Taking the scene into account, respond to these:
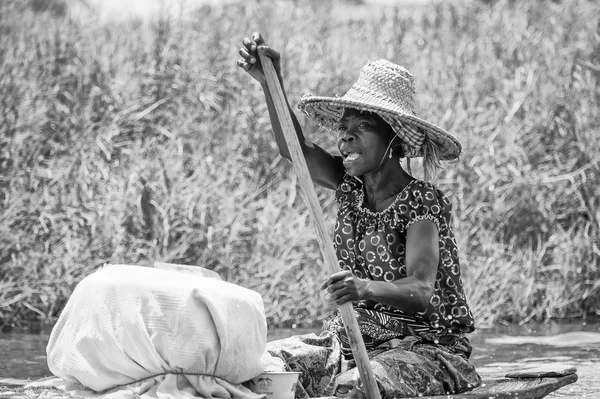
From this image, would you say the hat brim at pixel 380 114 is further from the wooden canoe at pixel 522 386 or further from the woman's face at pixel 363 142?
the wooden canoe at pixel 522 386

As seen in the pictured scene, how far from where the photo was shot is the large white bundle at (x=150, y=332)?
10.2 ft

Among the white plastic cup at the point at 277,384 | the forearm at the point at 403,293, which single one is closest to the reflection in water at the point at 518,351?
the forearm at the point at 403,293

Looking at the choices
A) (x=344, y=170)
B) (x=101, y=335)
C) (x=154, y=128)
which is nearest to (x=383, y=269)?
(x=344, y=170)

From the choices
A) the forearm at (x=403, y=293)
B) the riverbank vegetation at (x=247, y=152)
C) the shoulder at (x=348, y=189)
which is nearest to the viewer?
the forearm at (x=403, y=293)

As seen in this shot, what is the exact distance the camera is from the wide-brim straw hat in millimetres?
3840

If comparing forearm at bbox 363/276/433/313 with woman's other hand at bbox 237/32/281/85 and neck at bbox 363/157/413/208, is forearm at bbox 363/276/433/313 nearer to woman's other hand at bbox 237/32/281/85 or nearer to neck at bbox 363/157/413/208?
neck at bbox 363/157/413/208

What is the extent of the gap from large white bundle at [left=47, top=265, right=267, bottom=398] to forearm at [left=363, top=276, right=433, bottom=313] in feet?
1.47

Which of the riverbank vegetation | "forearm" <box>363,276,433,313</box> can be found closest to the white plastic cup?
"forearm" <box>363,276,433,313</box>

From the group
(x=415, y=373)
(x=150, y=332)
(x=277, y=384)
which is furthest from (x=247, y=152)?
(x=150, y=332)

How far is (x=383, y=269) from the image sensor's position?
3809 millimetres

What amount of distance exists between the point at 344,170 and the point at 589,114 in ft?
17.0

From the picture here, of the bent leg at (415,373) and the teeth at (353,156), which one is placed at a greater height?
the teeth at (353,156)

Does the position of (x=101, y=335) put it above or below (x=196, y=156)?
below

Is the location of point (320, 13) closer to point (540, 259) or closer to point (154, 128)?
point (154, 128)
